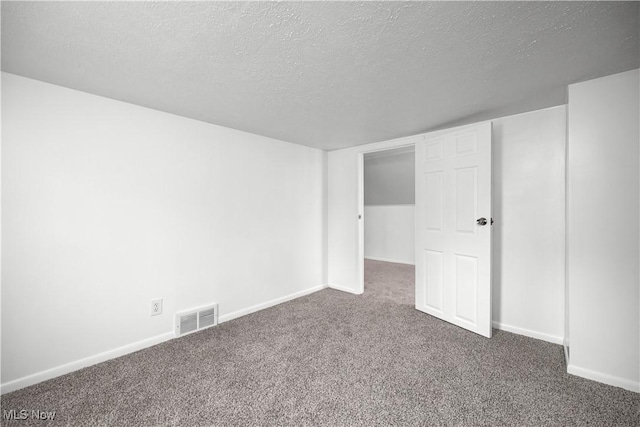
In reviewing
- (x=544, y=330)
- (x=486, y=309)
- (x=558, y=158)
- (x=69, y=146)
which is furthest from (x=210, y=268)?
(x=558, y=158)

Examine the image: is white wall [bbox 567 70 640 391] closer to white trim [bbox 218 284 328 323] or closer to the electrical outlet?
white trim [bbox 218 284 328 323]

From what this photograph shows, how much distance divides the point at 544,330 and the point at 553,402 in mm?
975

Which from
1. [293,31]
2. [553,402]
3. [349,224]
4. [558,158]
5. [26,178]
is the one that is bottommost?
[553,402]

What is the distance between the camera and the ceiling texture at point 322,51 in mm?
1165

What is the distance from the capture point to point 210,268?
8.78ft

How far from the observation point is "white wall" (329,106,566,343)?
2.29 meters

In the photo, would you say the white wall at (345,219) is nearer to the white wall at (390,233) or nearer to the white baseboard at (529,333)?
the white baseboard at (529,333)

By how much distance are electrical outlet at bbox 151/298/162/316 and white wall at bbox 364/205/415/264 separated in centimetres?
466

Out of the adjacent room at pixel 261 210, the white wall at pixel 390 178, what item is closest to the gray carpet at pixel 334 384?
the adjacent room at pixel 261 210

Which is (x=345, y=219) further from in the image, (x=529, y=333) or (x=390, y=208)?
(x=390, y=208)

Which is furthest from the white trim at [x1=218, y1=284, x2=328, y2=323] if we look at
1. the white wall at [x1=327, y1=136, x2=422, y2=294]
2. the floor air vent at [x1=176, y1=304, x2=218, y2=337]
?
the white wall at [x1=327, y1=136, x2=422, y2=294]

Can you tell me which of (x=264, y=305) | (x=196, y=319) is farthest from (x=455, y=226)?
(x=196, y=319)

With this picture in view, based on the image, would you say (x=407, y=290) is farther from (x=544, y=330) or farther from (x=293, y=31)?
(x=293, y=31)

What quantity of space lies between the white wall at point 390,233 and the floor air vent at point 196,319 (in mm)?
4206
